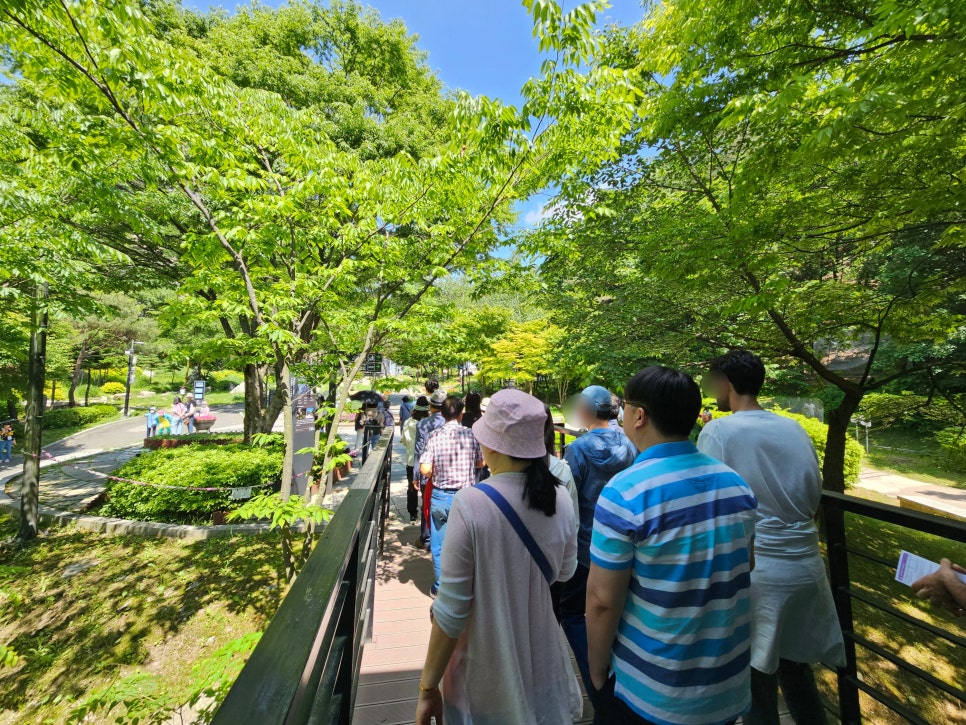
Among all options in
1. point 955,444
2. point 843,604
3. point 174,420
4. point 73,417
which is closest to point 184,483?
point 843,604

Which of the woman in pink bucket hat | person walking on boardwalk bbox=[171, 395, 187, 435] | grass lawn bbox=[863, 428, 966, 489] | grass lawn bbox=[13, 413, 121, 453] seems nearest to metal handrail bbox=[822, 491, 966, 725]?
the woman in pink bucket hat

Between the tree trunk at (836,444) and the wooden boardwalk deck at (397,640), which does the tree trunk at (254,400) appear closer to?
the wooden boardwalk deck at (397,640)

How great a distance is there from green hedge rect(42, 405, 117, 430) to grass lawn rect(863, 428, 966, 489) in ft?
91.2

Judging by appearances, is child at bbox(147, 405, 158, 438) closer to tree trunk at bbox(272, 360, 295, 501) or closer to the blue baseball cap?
tree trunk at bbox(272, 360, 295, 501)

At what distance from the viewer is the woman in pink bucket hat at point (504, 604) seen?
128 centimetres

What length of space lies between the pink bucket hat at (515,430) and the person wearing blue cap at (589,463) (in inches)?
39.6

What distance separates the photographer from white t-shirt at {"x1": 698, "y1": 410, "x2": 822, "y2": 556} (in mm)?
1778

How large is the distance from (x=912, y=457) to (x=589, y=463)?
17.5m

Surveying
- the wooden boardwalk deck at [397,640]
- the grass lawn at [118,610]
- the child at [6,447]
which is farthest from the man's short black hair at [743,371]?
the child at [6,447]

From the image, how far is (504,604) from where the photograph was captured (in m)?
1.30

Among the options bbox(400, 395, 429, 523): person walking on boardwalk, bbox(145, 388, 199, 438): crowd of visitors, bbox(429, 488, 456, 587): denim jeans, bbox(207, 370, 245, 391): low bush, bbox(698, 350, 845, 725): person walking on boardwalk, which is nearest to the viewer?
bbox(698, 350, 845, 725): person walking on boardwalk

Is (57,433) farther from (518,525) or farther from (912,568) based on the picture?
(912,568)

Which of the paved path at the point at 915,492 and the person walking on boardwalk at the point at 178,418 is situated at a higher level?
the person walking on boardwalk at the point at 178,418

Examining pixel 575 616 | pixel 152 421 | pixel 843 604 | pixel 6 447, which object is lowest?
pixel 6 447
